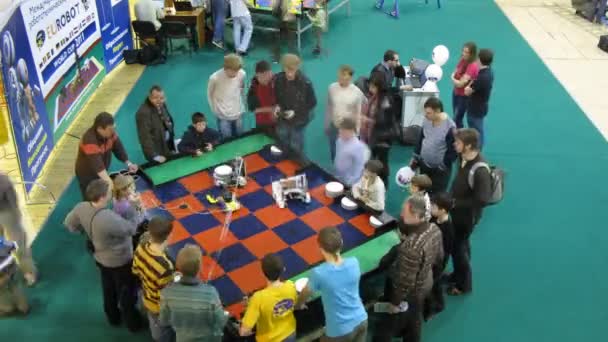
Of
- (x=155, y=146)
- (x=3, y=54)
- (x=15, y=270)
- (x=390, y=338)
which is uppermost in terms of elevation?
(x=3, y=54)

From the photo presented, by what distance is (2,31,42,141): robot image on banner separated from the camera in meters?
5.84

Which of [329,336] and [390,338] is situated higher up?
[329,336]

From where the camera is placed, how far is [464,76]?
675 cm

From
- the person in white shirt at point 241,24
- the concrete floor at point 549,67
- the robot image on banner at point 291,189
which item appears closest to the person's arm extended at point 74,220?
the robot image on banner at point 291,189

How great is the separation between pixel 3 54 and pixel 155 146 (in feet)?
5.38

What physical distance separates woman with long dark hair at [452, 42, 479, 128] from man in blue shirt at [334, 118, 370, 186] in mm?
1973

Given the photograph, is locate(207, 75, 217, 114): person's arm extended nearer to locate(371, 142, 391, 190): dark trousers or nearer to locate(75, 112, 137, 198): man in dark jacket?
locate(75, 112, 137, 198): man in dark jacket

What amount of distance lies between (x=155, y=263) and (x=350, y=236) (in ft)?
5.39

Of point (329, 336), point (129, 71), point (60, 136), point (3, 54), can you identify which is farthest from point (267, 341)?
point (129, 71)

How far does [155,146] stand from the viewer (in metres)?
5.82

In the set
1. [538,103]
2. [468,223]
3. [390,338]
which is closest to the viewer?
[390,338]

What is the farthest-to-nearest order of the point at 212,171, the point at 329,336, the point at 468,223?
the point at 212,171 → the point at 468,223 → the point at 329,336

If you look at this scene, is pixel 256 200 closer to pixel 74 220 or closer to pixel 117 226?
pixel 117 226

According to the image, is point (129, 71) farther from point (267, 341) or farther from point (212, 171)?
point (267, 341)
